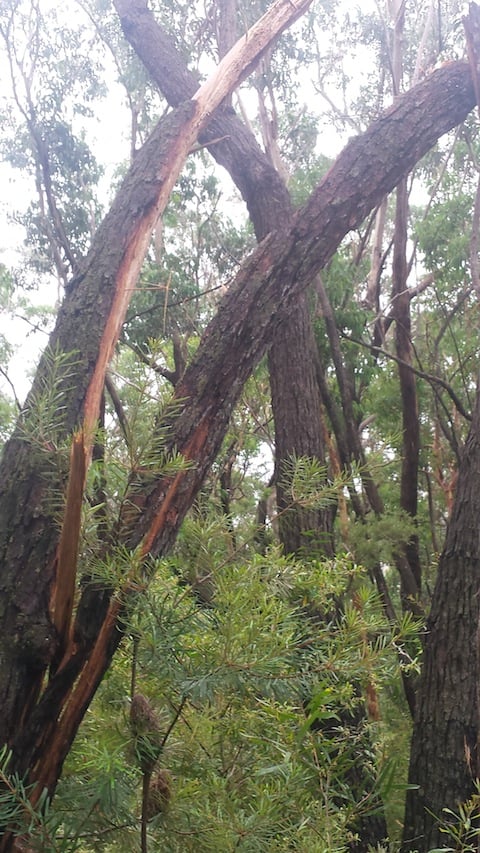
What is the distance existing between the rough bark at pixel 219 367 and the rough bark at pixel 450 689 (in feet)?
4.16

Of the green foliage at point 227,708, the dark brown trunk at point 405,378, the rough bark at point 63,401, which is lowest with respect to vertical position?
the green foliage at point 227,708

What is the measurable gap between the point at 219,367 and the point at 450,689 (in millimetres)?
1629

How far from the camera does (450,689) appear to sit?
2730 mm

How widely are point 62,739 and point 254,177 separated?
3.55 metres

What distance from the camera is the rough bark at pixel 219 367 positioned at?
54.0 inches

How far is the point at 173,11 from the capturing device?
667 centimetres

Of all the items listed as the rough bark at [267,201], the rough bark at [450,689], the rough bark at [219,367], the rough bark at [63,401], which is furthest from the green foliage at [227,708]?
the rough bark at [267,201]

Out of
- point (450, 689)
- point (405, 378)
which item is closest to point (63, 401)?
point (450, 689)

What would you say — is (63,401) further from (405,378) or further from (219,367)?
(405,378)

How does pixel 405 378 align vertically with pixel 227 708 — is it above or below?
above

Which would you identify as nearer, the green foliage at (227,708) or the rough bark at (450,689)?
the green foliage at (227,708)

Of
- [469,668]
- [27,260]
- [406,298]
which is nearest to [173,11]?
[27,260]

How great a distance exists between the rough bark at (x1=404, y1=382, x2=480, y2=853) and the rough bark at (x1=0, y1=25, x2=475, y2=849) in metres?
1.27

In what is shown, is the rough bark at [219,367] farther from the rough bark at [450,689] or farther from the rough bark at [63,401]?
the rough bark at [450,689]
